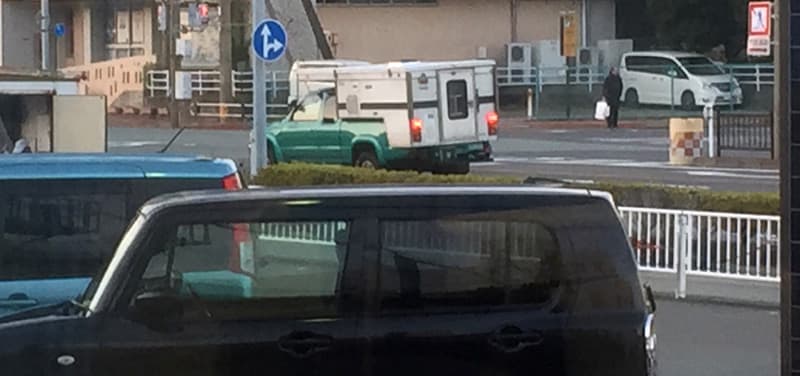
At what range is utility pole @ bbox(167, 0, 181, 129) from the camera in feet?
144

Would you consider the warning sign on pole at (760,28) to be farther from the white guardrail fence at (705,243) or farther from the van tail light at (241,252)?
the van tail light at (241,252)

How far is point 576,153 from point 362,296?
26.9 metres

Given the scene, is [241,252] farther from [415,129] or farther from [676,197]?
[415,129]

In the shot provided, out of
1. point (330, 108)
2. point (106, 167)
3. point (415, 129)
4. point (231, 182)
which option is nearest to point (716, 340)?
point (231, 182)

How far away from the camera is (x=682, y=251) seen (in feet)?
44.6

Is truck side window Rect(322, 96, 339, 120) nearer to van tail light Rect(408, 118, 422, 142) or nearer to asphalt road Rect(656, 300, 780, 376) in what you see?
van tail light Rect(408, 118, 422, 142)

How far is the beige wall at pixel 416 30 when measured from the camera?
5338 cm

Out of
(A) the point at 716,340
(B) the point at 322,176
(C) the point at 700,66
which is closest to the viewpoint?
(A) the point at 716,340

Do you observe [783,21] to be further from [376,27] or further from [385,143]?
[376,27]

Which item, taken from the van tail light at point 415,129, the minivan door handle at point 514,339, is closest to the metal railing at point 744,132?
the van tail light at point 415,129

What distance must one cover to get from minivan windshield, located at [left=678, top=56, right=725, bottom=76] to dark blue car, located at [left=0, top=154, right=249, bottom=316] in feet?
132

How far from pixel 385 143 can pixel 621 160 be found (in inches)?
251

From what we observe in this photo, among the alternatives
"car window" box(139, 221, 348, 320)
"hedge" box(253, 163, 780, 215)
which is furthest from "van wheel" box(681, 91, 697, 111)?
"car window" box(139, 221, 348, 320)

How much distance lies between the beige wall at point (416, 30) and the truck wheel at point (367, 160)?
87.6ft
